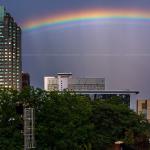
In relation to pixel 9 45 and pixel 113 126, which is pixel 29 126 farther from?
pixel 9 45

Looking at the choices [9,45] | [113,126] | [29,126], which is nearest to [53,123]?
[29,126]

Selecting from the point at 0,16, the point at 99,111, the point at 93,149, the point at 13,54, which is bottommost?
the point at 93,149

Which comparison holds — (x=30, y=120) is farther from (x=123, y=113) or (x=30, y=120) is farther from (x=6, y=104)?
(x=123, y=113)

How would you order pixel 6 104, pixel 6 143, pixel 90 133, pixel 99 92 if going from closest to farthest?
pixel 6 143 → pixel 6 104 → pixel 90 133 → pixel 99 92

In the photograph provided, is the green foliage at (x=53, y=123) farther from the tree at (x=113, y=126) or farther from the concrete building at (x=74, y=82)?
the concrete building at (x=74, y=82)

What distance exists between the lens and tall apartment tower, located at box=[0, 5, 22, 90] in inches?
5374

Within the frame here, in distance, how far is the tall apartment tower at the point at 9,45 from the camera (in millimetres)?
136500

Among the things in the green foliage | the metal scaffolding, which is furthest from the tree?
the metal scaffolding

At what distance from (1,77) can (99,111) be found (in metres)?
93.5


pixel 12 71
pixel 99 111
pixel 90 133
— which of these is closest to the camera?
pixel 90 133

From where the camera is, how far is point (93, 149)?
35312 millimetres

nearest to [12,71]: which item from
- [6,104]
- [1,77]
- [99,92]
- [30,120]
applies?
[1,77]

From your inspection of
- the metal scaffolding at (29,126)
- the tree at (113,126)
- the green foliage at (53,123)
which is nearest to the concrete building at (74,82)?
the tree at (113,126)

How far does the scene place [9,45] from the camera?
463ft
